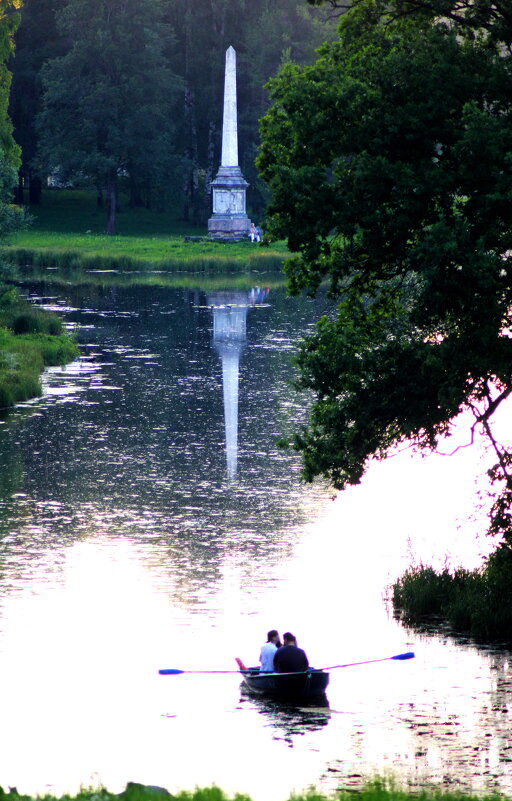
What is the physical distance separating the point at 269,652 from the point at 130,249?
236 ft

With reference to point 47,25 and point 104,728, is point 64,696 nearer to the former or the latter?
point 104,728

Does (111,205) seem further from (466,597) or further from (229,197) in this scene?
(466,597)

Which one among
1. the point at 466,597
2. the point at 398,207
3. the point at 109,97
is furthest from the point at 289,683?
the point at 109,97

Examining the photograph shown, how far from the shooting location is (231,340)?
5759 cm

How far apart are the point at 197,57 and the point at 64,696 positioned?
94624 millimetres

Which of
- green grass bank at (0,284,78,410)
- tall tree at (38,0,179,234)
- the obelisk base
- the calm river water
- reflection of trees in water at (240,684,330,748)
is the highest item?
tall tree at (38,0,179,234)

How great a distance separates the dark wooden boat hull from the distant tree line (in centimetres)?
8062

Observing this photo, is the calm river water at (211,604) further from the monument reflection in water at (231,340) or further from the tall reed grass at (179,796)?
the tall reed grass at (179,796)

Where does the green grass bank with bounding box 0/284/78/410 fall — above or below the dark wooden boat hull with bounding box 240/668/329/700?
above

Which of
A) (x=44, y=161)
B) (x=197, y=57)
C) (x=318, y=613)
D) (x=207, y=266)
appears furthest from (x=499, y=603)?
(x=197, y=57)

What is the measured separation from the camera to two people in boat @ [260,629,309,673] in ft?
61.2

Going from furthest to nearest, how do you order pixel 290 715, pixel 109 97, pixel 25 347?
pixel 109 97 < pixel 25 347 < pixel 290 715

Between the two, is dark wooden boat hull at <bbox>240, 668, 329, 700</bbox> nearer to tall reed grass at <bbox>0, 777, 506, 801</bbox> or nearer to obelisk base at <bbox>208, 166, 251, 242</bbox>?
tall reed grass at <bbox>0, 777, 506, 801</bbox>

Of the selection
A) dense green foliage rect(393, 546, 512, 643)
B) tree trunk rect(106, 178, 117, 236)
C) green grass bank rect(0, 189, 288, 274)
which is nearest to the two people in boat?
dense green foliage rect(393, 546, 512, 643)
